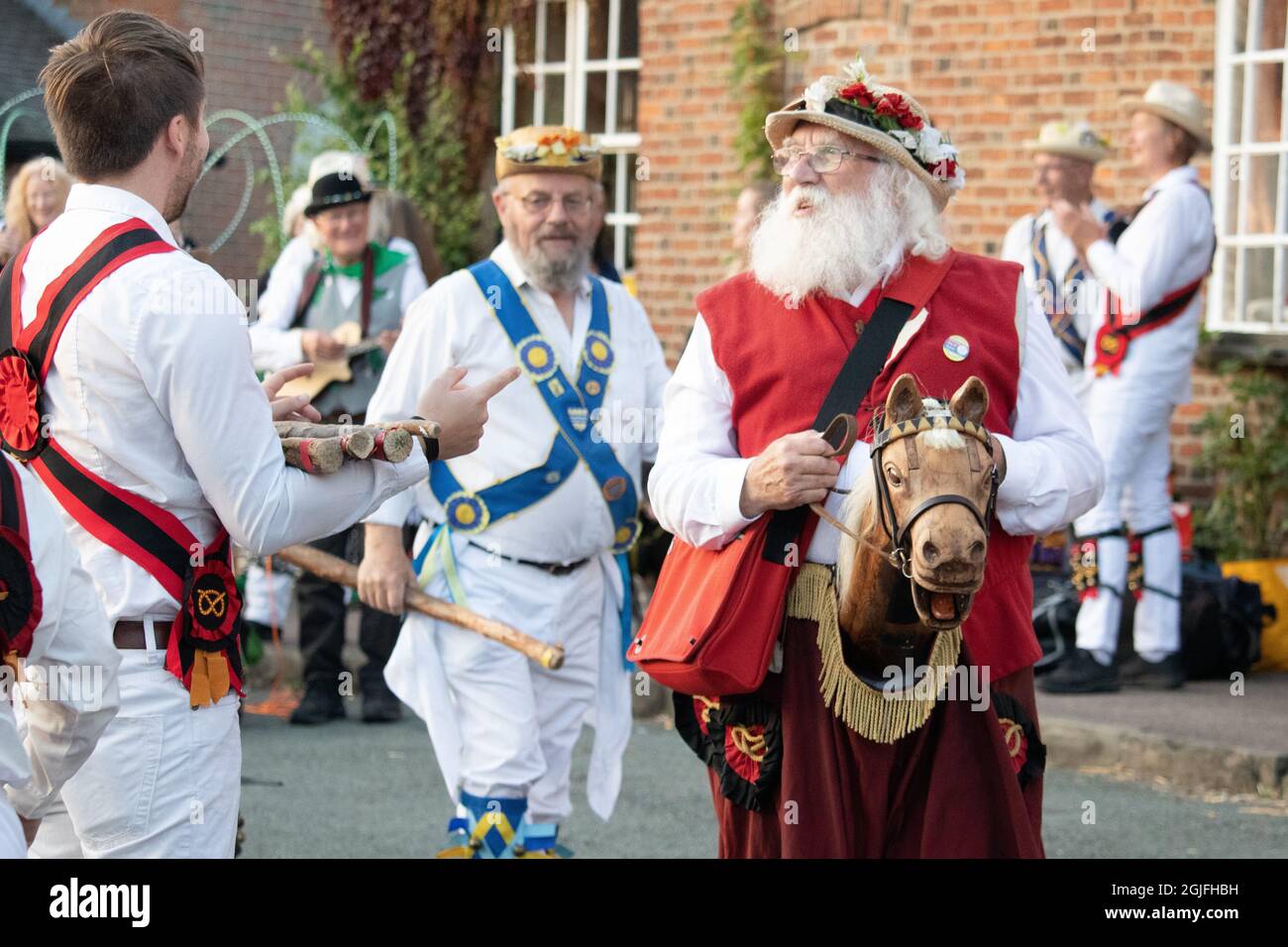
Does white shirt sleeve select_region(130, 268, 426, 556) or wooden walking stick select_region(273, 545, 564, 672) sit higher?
white shirt sleeve select_region(130, 268, 426, 556)

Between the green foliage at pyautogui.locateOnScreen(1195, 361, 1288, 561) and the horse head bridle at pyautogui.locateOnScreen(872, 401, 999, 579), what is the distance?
681 cm

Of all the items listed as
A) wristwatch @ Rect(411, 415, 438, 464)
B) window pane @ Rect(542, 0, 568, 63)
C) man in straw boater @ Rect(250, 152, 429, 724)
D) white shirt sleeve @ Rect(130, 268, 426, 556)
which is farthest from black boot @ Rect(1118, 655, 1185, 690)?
window pane @ Rect(542, 0, 568, 63)

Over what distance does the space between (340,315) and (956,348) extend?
5.35 m

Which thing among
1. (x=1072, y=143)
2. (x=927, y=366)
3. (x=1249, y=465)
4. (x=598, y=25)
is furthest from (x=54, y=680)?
(x=598, y=25)

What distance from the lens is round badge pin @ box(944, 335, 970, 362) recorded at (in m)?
3.78

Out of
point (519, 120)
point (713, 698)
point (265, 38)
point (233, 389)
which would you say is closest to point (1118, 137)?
point (519, 120)

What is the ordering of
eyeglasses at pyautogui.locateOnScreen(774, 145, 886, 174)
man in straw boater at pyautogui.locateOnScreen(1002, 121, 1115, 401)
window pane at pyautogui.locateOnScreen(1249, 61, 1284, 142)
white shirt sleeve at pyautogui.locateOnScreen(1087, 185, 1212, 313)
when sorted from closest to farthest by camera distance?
eyeglasses at pyautogui.locateOnScreen(774, 145, 886, 174), white shirt sleeve at pyautogui.locateOnScreen(1087, 185, 1212, 313), man in straw boater at pyautogui.locateOnScreen(1002, 121, 1115, 401), window pane at pyautogui.locateOnScreen(1249, 61, 1284, 142)

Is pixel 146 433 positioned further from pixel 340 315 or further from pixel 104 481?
pixel 340 315

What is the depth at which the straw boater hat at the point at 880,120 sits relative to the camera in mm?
3955

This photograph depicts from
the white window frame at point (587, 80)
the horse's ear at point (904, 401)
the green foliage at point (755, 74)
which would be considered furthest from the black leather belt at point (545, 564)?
the white window frame at point (587, 80)

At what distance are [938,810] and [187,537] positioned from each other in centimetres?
155

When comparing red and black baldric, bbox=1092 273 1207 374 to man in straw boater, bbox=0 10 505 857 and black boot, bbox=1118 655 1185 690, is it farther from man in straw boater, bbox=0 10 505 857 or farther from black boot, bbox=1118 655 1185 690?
man in straw boater, bbox=0 10 505 857

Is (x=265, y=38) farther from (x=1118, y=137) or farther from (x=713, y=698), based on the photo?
(x=713, y=698)

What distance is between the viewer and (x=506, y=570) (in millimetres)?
5570
